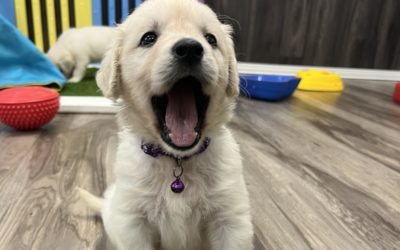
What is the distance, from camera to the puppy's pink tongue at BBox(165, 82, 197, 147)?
0.87 m

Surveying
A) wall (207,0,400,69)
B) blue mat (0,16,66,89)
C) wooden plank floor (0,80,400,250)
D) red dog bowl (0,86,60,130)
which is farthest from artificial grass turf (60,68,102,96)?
wall (207,0,400,69)

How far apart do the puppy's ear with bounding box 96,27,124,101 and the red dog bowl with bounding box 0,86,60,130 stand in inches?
40.4

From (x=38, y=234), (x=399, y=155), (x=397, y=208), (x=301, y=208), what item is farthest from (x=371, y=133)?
(x=38, y=234)

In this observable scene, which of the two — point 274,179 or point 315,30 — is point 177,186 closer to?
point 274,179

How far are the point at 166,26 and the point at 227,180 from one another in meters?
0.38

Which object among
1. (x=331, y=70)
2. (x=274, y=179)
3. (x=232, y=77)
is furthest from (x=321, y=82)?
(x=232, y=77)

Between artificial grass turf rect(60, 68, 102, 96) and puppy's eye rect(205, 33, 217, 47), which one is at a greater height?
puppy's eye rect(205, 33, 217, 47)

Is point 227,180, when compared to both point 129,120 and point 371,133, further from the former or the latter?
point 371,133

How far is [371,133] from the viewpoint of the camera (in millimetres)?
2166

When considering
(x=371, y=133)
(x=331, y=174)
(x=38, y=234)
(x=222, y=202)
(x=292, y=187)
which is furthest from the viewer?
(x=371, y=133)

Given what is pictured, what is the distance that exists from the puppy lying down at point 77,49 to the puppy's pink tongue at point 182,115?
7.62ft

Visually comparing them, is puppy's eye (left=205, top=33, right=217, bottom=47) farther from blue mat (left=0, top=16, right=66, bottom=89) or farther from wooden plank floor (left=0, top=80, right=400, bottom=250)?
blue mat (left=0, top=16, right=66, bottom=89)

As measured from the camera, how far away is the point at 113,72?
37.6 inches

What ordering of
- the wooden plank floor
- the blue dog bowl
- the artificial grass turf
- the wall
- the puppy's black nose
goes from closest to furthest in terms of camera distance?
1. the puppy's black nose
2. the wooden plank floor
3. the artificial grass turf
4. the blue dog bowl
5. the wall
